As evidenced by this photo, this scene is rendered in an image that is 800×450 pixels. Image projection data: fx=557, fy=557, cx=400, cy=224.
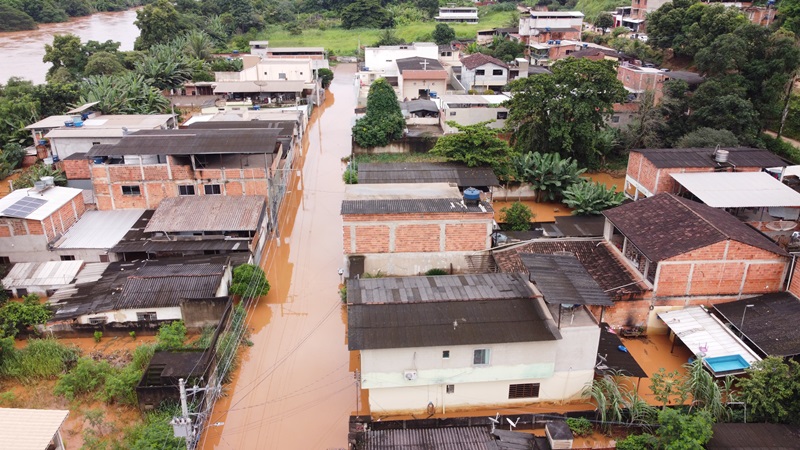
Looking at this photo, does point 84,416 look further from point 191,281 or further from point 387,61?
point 387,61

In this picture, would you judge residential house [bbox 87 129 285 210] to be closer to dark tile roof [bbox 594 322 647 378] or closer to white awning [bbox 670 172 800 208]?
dark tile roof [bbox 594 322 647 378]

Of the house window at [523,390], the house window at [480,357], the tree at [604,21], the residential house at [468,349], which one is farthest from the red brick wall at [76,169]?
the tree at [604,21]

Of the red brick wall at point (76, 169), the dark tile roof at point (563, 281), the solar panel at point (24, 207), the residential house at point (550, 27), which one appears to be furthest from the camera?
the residential house at point (550, 27)

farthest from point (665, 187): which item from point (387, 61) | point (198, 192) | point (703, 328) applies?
point (387, 61)

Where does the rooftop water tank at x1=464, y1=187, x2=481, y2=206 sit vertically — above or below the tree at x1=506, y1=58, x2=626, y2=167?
below

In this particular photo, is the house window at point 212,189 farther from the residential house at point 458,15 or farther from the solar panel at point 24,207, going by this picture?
the residential house at point 458,15

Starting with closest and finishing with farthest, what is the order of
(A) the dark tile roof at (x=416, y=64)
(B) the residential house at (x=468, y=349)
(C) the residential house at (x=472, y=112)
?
(B) the residential house at (x=468, y=349) < (C) the residential house at (x=472, y=112) < (A) the dark tile roof at (x=416, y=64)

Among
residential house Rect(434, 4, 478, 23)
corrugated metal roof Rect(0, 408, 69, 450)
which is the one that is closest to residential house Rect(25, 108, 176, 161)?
corrugated metal roof Rect(0, 408, 69, 450)
